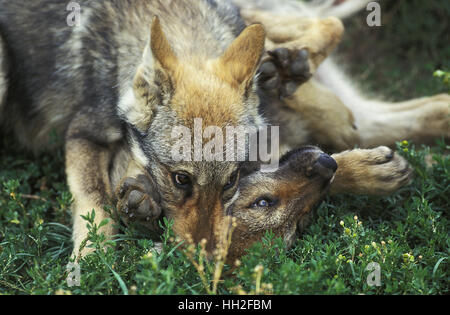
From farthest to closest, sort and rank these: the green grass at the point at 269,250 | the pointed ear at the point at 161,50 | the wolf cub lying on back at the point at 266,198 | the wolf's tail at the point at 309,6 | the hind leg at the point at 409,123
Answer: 1. the wolf's tail at the point at 309,6
2. the hind leg at the point at 409,123
3. the wolf cub lying on back at the point at 266,198
4. the pointed ear at the point at 161,50
5. the green grass at the point at 269,250

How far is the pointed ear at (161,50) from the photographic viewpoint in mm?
3096

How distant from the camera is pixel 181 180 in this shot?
330 centimetres

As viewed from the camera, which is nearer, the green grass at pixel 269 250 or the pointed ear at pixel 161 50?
the green grass at pixel 269 250

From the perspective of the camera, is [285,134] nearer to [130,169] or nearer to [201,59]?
[201,59]

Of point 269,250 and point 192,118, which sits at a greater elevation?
point 192,118

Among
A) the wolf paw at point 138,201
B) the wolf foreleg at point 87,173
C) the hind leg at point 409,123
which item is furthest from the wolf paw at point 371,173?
the wolf foreleg at point 87,173

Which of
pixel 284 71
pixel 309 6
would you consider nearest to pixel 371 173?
pixel 284 71

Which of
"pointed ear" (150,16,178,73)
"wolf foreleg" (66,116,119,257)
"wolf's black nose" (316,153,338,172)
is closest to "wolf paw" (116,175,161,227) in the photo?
"wolf foreleg" (66,116,119,257)

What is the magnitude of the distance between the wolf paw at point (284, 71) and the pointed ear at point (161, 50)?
906mm

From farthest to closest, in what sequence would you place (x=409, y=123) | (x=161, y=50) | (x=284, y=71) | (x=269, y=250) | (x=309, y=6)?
(x=309, y=6), (x=409, y=123), (x=284, y=71), (x=161, y=50), (x=269, y=250)

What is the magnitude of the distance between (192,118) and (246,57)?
0.62 meters

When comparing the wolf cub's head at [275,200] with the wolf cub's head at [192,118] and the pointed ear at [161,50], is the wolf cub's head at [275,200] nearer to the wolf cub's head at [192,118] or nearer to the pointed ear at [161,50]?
the wolf cub's head at [192,118]

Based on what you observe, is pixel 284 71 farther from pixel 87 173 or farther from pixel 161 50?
pixel 87 173

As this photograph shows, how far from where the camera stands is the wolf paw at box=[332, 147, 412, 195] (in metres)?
3.96
